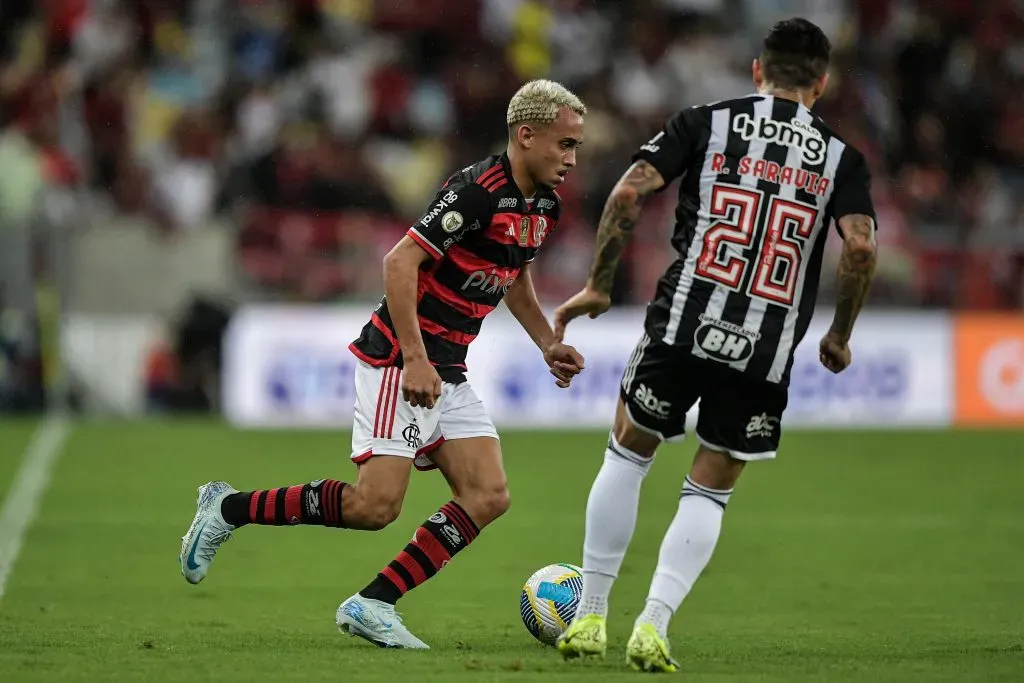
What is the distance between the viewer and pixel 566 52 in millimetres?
20234

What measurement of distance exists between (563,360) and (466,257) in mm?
520

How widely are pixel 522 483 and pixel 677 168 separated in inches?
271

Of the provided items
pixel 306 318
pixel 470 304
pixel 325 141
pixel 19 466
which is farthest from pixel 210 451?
pixel 470 304

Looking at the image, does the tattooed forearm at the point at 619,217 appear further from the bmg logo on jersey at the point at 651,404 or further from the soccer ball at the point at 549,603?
the soccer ball at the point at 549,603

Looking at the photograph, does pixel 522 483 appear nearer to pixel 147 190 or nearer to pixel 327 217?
pixel 327 217

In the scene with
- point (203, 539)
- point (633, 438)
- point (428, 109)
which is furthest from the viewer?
point (428, 109)

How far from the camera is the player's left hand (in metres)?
6.07

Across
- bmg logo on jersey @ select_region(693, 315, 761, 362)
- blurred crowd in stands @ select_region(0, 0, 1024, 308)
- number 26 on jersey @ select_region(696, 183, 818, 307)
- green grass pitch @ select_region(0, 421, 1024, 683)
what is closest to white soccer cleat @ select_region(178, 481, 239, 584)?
green grass pitch @ select_region(0, 421, 1024, 683)

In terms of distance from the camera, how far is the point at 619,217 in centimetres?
547

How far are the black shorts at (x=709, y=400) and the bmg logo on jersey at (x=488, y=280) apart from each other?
737 mm

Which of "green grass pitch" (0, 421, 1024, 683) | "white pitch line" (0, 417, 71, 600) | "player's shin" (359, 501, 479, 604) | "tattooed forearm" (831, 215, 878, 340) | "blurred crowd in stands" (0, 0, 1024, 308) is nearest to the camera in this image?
"tattooed forearm" (831, 215, 878, 340)

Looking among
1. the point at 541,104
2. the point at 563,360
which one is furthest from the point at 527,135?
the point at 563,360

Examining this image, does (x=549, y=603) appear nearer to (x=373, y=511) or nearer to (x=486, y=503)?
(x=486, y=503)

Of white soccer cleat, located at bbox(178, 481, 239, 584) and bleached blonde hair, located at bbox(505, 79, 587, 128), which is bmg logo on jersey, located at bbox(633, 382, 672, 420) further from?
white soccer cleat, located at bbox(178, 481, 239, 584)
